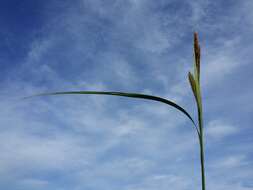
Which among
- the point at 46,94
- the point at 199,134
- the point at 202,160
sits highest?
the point at 46,94

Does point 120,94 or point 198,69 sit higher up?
point 198,69

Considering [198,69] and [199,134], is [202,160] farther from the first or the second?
[198,69]

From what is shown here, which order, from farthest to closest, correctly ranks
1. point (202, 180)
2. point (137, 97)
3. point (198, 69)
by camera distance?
point (198, 69) < point (137, 97) < point (202, 180)

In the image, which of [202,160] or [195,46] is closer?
[202,160]

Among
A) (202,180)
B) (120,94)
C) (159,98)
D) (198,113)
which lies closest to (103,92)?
(120,94)

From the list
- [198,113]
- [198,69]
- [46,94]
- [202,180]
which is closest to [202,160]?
[202,180]

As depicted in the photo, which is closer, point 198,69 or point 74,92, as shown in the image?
point 74,92

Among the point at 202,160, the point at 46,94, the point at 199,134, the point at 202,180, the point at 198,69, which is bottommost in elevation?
the point at 202,180

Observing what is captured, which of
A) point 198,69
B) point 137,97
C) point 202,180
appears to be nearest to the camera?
point 202,180

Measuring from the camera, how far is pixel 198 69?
2324 millimetres

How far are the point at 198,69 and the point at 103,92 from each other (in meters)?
0.75

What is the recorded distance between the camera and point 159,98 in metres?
2.11

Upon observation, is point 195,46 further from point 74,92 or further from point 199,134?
point 74,92

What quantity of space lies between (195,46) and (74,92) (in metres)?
0.97
